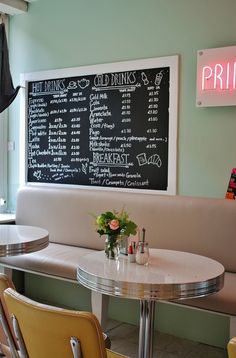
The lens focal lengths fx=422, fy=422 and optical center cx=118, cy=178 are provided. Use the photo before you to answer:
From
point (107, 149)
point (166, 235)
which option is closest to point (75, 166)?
point (107, 149)

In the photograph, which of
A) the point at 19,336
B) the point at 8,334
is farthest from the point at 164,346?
the point at 19,336

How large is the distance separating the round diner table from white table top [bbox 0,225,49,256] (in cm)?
57

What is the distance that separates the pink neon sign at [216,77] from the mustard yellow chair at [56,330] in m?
2.35

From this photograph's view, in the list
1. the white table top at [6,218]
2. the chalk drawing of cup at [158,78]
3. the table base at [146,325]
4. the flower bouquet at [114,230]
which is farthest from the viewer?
the white table top at [6,218]

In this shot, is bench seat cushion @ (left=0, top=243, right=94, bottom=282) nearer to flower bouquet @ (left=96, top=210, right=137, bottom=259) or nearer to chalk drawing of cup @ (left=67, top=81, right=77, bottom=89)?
flower bouquet @ (left=96, top=210, right=137, bottom=259)

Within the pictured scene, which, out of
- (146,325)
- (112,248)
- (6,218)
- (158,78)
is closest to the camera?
(146,325)

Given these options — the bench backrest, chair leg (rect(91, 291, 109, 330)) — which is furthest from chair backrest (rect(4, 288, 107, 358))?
the bench backrest

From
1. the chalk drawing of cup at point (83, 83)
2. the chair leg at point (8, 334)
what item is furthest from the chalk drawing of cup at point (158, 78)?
the chair leg at point (8, 334)

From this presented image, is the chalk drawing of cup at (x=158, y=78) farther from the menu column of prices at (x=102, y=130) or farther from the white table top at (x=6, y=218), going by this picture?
the white table top at (x=6, y=218)

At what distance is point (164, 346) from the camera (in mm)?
3338

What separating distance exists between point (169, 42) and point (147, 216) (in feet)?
4.96

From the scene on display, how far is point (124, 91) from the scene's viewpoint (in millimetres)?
3934

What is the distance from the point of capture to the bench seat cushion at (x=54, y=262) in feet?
11.4

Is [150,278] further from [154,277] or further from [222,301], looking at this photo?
[222,301]
